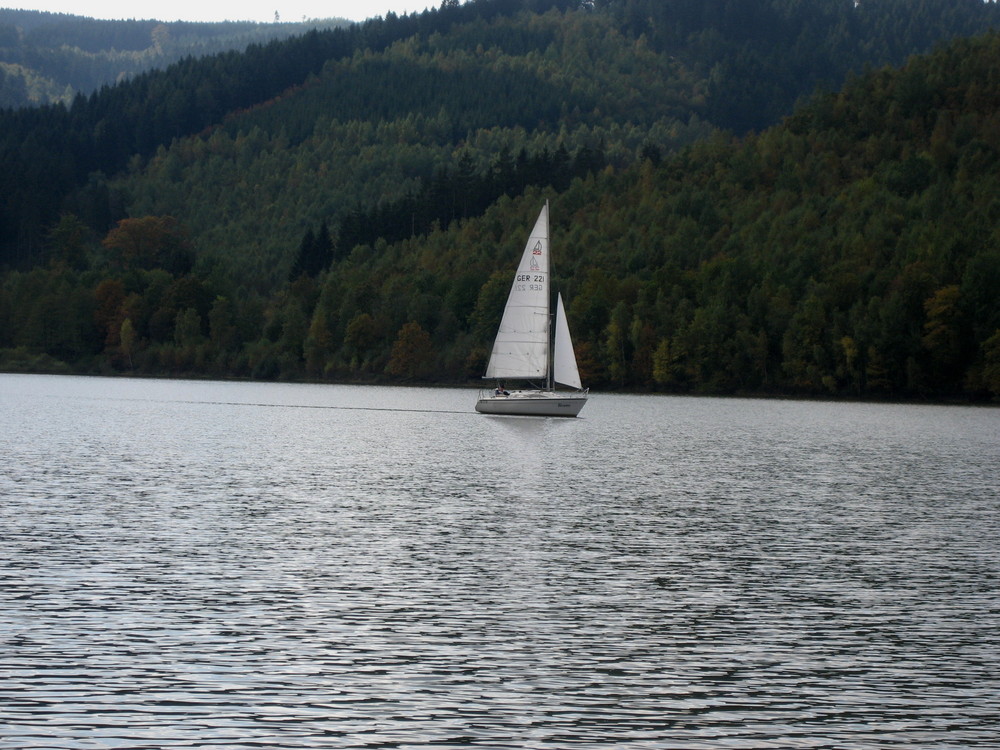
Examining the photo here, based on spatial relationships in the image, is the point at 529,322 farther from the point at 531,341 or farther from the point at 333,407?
the point at 333,407

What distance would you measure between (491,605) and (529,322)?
3239 inches

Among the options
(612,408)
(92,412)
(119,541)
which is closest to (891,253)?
(612,408)

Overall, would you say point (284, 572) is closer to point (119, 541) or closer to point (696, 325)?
point (119, 541)

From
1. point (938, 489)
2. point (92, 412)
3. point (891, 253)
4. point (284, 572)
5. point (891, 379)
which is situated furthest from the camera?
point (891, 253)

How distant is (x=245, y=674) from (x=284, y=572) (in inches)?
421

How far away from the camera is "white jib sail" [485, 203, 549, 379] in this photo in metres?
111

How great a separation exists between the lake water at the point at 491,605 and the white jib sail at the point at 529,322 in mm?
43001

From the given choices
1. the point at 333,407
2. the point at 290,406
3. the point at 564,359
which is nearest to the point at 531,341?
the point at 564,359

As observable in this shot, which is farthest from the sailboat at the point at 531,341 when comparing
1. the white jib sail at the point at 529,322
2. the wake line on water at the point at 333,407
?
the wake line on water at the point at 333,407

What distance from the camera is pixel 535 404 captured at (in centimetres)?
11012

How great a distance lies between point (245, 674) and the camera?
22.4 meters

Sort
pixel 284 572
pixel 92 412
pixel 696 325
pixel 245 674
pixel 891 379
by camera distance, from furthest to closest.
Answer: pixel 696 325, pixel 891 379, pixel 92 412, pixel 284 572, pixel 245 674

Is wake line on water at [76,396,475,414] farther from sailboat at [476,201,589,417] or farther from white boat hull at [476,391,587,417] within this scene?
white boat hull at [476,391,587,417]

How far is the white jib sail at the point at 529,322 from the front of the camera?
363 feet
